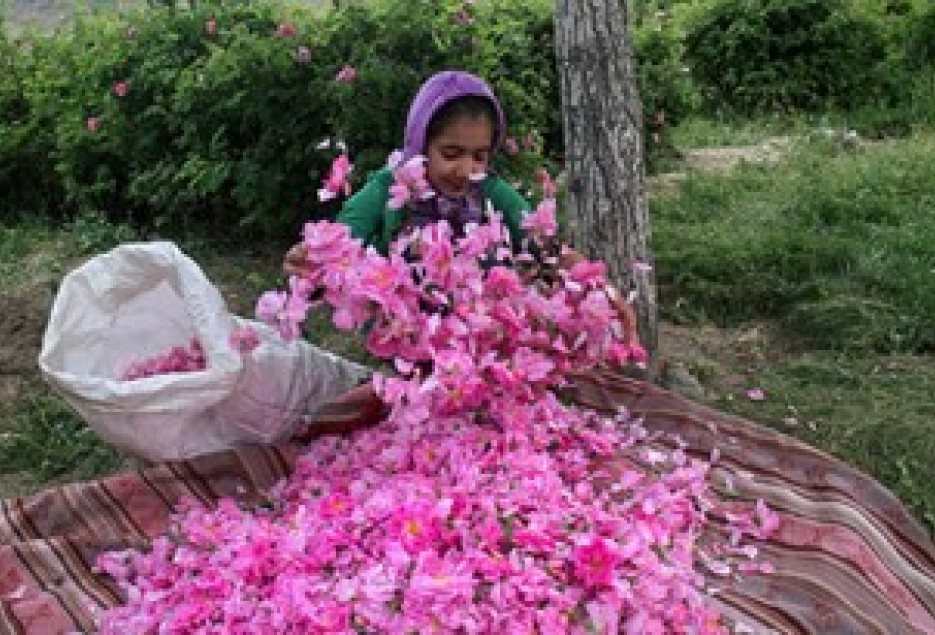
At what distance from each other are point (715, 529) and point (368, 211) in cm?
142

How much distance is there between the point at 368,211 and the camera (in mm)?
3562

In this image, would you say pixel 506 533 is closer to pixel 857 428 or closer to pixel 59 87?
pixel 857 428

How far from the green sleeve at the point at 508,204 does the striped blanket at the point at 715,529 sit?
0.62 metres

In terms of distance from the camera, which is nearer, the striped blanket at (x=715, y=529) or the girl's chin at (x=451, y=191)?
the striped blanket at (x=715, y=529)

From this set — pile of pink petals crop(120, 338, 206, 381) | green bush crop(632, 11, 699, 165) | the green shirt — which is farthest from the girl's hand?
green bush crop(632, 11, 699, 165)

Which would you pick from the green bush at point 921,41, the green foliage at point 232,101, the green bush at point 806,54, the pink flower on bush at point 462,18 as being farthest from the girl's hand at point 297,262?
the green bush at point 921,41

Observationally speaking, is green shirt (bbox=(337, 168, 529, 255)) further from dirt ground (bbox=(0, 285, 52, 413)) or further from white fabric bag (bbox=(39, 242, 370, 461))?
dirt ground (bbox=(0, 285, 52, 413))

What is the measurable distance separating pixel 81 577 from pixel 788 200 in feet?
14.9

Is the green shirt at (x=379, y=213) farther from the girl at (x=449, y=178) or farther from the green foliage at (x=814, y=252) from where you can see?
the green foliage at (x=814, y=252)

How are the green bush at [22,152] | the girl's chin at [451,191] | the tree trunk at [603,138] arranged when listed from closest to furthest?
the girl's chin at [451,191]
the tree trunk at [603,138]
the green bush at [22,152]

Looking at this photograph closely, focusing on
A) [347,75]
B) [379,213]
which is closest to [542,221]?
[379,213]

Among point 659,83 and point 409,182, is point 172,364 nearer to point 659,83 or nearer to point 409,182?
Result: point 409,182

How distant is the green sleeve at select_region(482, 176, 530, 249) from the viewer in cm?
365

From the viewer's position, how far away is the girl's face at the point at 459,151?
3.31 meters
